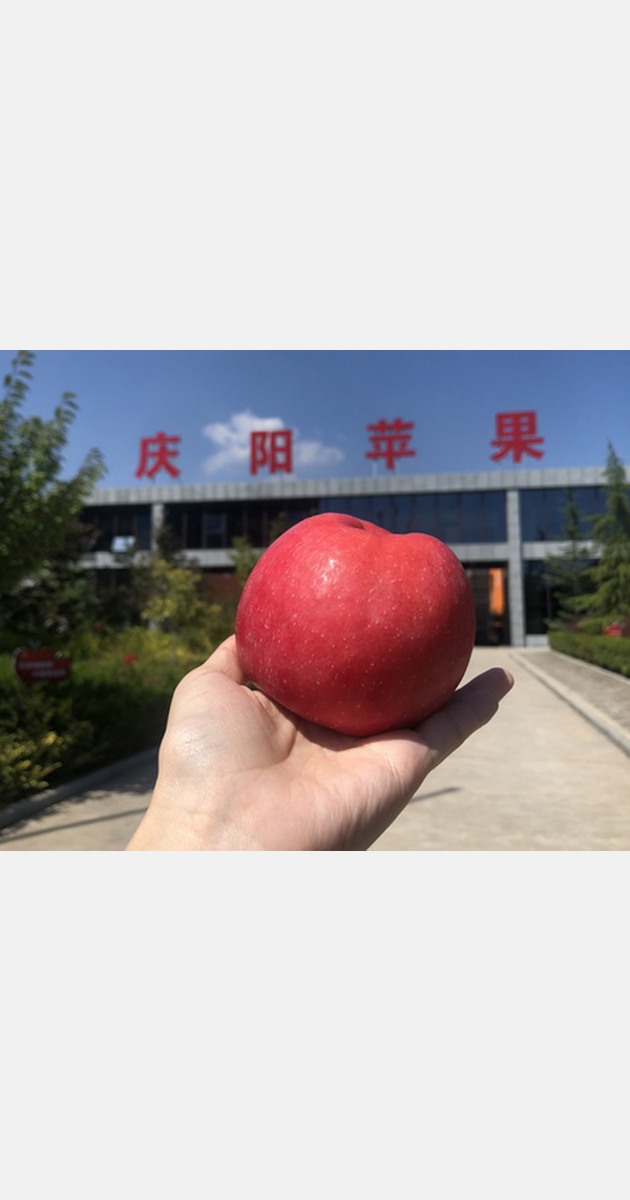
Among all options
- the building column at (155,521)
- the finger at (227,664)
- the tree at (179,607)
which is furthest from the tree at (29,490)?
the building column at (155,521)

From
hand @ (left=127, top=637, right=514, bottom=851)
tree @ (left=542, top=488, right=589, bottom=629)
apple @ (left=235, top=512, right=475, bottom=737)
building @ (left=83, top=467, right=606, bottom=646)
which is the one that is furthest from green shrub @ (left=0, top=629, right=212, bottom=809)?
building @ (left=83, top=467, right=606, bottom=646)

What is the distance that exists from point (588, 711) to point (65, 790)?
650cm

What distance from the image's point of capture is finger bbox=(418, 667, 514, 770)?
2.39 m

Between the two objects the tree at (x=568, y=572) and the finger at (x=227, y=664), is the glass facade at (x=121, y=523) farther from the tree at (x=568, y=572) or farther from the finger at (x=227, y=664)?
the finger at (x=227, y=664)

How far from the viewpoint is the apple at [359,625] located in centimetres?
215

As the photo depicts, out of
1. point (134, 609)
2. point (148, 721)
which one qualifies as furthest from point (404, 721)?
point (134, 609)

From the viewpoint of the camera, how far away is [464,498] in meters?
19.6

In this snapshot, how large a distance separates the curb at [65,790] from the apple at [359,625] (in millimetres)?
4312

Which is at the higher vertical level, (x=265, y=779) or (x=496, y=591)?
(x=496, y=591)

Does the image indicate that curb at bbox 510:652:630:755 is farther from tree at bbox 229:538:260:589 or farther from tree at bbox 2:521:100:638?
tree at bbox 2:521:100:638

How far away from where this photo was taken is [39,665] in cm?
675

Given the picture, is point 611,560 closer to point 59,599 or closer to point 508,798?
point 508,798

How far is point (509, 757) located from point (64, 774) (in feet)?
15.5

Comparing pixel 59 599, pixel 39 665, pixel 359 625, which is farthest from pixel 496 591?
pixel 359 625
